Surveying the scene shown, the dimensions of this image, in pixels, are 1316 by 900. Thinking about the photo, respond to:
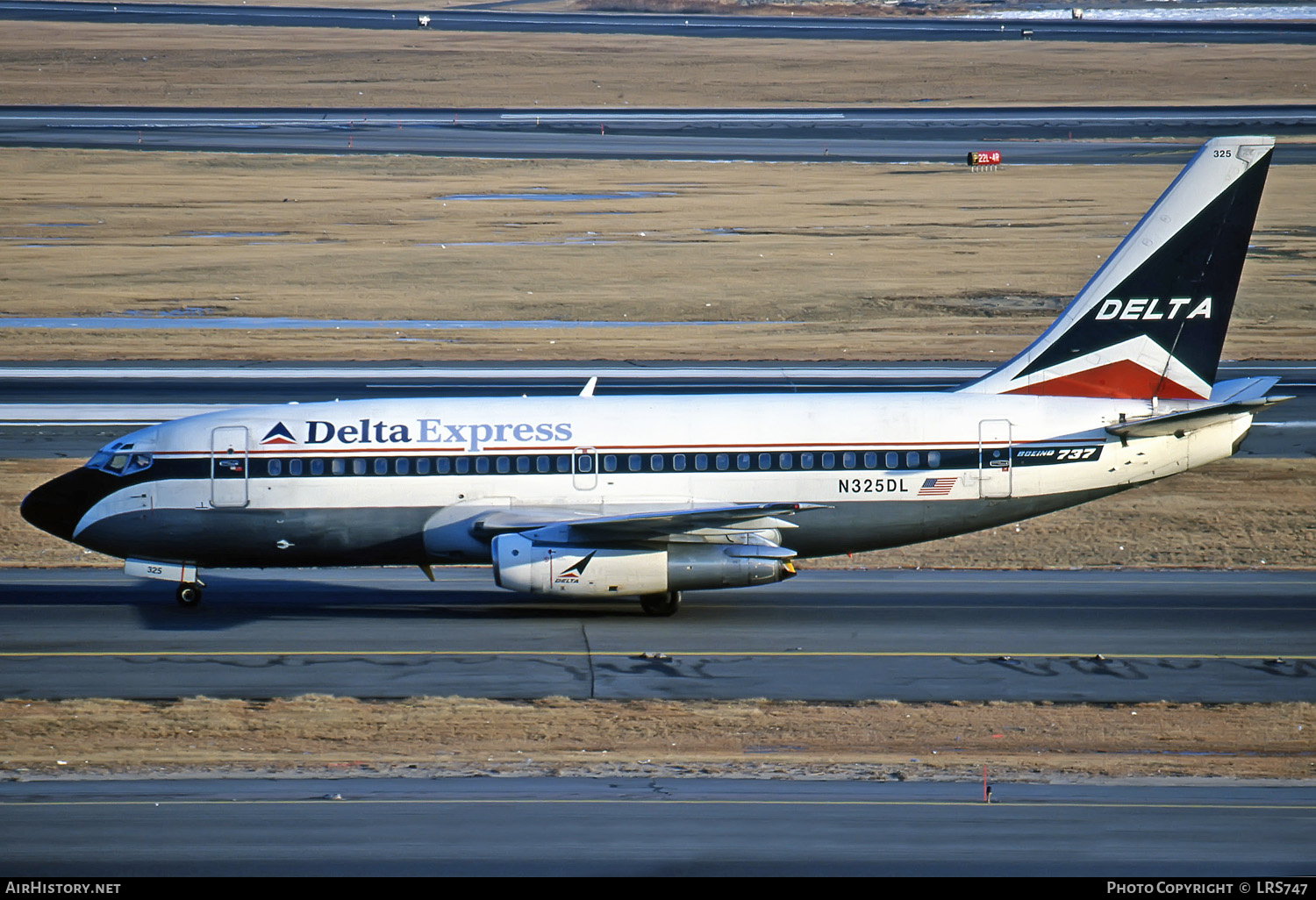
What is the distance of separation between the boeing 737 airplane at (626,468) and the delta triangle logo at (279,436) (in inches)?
1.2

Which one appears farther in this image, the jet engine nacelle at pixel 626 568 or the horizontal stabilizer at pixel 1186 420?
the horizontal stabilizer at pixel 1186 420

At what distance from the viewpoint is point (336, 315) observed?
63.0m

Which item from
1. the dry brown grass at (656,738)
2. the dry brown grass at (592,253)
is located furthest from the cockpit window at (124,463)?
the dry brown grass at (592,253)

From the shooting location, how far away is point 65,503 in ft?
96.9

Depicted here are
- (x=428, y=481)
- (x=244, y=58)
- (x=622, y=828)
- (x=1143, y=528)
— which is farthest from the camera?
(x=244, y=58)

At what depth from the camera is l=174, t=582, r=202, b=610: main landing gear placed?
30.3 meters

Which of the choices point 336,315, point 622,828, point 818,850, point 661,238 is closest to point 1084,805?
point 818,850

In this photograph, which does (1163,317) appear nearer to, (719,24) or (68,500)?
(68,500)

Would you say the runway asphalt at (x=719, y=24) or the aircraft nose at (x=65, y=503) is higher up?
the runway asphalt at (x=719, y=24)

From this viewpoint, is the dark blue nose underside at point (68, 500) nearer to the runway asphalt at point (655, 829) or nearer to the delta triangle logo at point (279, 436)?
the delta triangle logo at point (279, 436)

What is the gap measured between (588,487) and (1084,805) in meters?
12.7

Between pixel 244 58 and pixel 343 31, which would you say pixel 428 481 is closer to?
pixel 244 58

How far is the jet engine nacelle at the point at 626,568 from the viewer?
91.7ft

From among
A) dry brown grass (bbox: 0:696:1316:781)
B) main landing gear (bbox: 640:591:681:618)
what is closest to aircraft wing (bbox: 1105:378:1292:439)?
dry brown grass (bbox: 0:696:1316:781)
